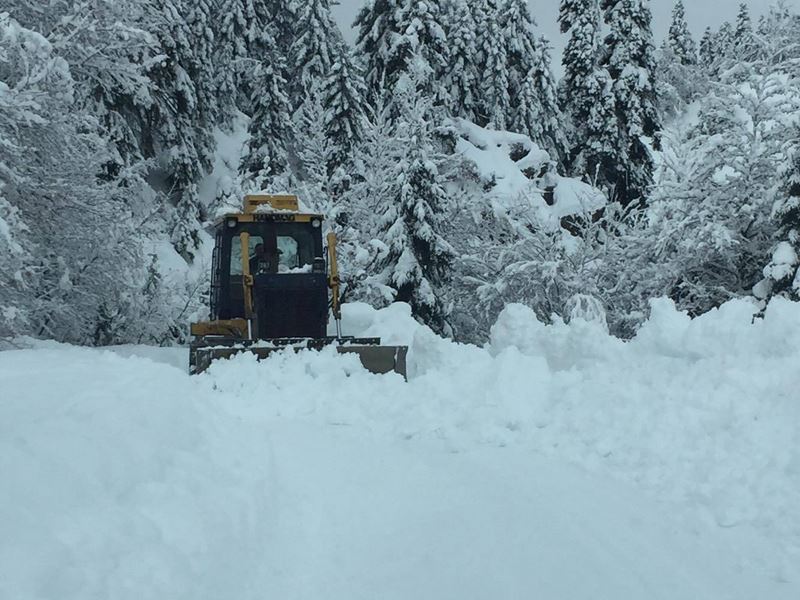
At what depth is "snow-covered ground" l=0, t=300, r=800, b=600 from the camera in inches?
147

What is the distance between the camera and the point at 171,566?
11.6ft

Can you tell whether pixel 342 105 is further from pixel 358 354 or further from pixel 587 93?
pixel 358 354

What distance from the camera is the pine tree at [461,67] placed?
3165 centimetres

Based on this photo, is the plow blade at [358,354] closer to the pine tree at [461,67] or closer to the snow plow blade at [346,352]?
the snow plow blade at [346,352]

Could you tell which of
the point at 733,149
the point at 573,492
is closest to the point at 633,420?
the point at 573,492

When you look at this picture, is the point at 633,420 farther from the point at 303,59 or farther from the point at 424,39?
the point at 303,59

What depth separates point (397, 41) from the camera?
25.4 m

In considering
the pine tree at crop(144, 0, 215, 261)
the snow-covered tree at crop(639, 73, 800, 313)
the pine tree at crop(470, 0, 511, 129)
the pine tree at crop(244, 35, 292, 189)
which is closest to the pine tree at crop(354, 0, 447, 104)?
the pine tree at crop(244, 35, 292, 189)

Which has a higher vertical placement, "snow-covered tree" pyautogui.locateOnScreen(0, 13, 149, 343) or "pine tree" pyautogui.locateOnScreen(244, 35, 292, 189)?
"pine tree" pyautogui.locateOnScreen(244, 35, 292, 189)

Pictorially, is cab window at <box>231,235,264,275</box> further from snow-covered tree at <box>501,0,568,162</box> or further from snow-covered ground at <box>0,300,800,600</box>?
snow-covered tree at <box>501,0,568,162</box>

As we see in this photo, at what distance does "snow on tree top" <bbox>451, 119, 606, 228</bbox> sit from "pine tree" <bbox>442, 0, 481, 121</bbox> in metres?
6.41

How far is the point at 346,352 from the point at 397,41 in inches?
724

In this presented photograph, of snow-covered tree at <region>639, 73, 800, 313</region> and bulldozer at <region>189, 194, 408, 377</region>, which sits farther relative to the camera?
snow-covered tree at <region>639, 73, 800, 313</region>

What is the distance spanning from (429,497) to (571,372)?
280 centimetres
